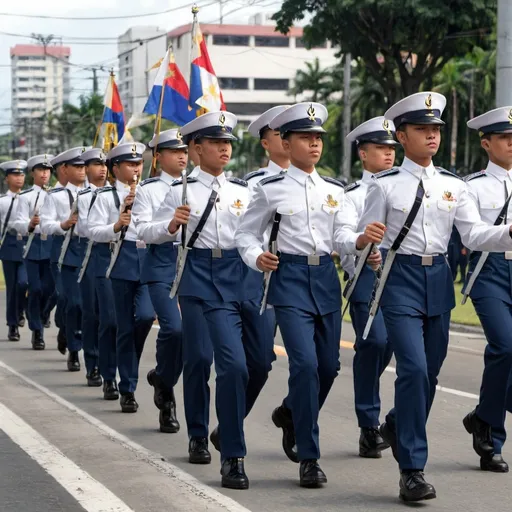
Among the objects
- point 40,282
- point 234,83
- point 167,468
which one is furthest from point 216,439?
point 234,83

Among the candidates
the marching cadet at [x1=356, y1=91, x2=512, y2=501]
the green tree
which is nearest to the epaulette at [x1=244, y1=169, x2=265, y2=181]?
the marching cadet at [x1=356, y1=91, x2=512, y2=501]

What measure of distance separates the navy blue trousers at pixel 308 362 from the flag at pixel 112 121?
648cm

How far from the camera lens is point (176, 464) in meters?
8.14

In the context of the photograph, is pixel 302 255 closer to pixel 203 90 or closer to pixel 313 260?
pixel 313 260

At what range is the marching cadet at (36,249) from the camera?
606 inches

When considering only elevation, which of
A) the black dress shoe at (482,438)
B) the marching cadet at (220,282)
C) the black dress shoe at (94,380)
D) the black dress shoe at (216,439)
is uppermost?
the marching cadet at (220,282)

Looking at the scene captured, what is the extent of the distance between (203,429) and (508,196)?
2280mm

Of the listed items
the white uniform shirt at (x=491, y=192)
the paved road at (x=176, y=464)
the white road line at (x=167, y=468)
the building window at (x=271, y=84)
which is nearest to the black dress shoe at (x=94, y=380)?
the paved road at (x=176, y=464)

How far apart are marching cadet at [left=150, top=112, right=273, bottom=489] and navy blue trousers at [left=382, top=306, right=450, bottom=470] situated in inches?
36.7

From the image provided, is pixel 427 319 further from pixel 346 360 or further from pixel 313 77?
pixel 313 77

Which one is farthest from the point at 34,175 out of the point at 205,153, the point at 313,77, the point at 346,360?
the point at 313,77

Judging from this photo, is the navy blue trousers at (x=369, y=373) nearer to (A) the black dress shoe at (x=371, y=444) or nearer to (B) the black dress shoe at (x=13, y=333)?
(A) the black dress shoe at (x=371, y=444)

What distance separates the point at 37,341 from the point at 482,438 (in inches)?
326

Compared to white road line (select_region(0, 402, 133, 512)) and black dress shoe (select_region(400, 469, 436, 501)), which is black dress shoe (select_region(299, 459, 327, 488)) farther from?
white road line (select_region(0, 402, 133, 512))
